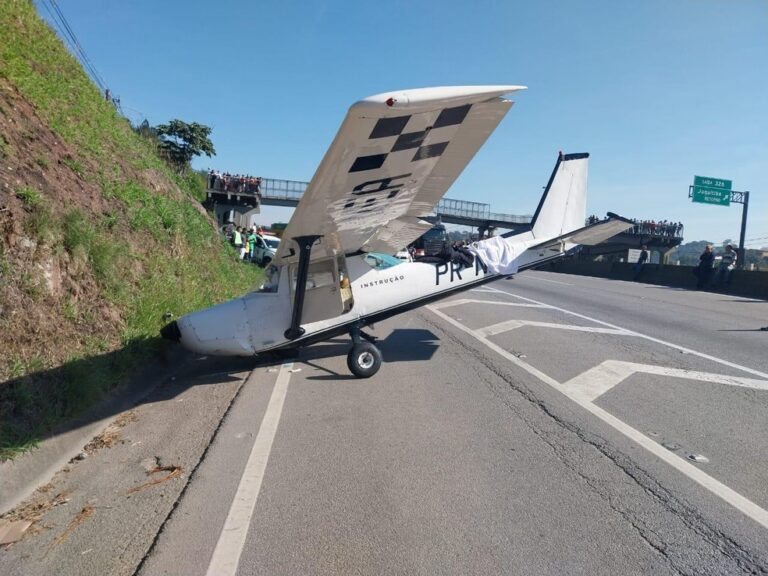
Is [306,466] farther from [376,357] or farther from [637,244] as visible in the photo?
[637,244]

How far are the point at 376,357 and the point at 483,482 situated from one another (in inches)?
139

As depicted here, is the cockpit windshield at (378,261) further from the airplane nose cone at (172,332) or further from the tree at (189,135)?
the tree at (189,135)

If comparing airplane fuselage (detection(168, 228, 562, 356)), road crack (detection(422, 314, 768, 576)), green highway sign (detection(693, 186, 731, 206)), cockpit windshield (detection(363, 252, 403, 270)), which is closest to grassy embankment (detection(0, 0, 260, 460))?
airplane fuselage (detection(168, 228, 562, 356))

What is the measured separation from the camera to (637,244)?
62.2 m

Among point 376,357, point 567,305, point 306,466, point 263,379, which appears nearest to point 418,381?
point 376,357

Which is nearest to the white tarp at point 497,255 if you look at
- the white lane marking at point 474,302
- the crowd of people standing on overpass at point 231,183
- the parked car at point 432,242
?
the white lane marking at point 474,302

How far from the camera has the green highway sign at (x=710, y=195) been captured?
1496 inches

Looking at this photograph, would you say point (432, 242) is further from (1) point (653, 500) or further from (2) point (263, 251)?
(1) point (653, 500)

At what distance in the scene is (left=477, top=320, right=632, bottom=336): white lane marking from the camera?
1070 centimetres

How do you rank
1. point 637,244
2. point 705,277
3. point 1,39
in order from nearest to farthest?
point 1,39 → point 705,277 → point 637,244

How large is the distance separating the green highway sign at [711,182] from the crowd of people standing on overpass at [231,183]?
3126 centimetres

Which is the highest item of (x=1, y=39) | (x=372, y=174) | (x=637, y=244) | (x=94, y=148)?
(x=1, y=39)

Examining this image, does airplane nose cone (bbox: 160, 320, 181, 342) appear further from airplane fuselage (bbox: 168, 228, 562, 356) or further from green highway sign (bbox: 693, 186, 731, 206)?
green highway sign (bbox: 693, 186, 731, 206)

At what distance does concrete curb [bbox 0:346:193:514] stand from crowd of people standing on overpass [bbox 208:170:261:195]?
33949mm
